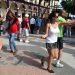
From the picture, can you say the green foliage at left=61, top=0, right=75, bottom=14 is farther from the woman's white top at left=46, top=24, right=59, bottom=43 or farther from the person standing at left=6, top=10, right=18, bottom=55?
the woman's white top at left=46, top=24, right=59, bottom=43

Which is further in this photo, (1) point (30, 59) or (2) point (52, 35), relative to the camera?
(1) point (30, 59)

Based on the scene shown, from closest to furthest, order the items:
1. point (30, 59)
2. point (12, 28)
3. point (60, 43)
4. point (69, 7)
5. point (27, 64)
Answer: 1. point (60, 43)
2. point (27, 64)
3. point (30, 59)
4. point (12, 28)
5. point (69, 7)

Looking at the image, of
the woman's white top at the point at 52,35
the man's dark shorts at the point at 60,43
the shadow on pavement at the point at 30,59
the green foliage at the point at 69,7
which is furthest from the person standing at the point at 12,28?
the green foliage at the point at 69,7

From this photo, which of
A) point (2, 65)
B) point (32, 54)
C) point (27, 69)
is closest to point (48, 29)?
point (27, 69)

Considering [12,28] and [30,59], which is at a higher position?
[12,28]

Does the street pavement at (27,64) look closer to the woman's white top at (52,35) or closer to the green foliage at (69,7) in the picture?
the woman's white top at (52,35)

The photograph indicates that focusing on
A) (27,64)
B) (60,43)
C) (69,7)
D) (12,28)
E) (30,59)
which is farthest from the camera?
(69,7)

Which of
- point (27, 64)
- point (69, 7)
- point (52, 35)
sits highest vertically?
point (69, 7)

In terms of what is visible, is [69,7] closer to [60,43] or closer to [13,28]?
[13,28]

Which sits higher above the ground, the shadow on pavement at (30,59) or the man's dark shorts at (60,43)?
the man's dark shorts at (60,43)

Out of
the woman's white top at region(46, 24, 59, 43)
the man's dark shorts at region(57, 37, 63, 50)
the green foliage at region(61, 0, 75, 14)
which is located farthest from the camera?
Answer: the green foliage at region(61, 0, 75, 14)

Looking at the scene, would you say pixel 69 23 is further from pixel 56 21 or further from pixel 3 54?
pixel 3 54

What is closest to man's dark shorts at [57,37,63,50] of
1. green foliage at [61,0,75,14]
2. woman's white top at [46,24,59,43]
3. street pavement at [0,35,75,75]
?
street pavement at [0,35,75,75]

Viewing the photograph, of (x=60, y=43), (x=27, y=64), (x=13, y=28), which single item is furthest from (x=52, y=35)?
(x=13, y=28)
